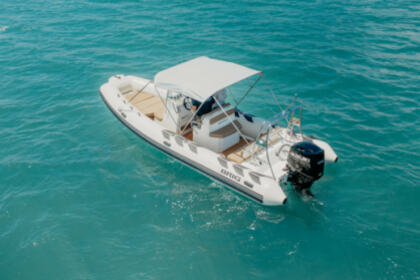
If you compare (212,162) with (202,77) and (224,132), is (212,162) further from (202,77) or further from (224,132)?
(202,77)

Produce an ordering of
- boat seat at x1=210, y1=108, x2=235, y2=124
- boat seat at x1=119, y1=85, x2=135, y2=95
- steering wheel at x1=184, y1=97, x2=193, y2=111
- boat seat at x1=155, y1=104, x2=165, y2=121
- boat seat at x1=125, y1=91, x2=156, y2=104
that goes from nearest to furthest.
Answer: boat seat at x1=210, y1=108, x2=235, y2=124 → steering wheel at x1=184, y1=97, x2=193, y2=111 → boat seat at x1=155, y1=104, x2=165, y2=121 → boat seat at x1=125, y1=91, x2=156, y2=104 → boat seat at x1=119, y1=85, x2=135, y2=95

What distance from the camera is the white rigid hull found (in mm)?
10266

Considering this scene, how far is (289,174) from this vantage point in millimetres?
10461

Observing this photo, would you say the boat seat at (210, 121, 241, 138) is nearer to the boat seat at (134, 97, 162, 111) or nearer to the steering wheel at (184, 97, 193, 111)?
the steering wheel at (184, 97, 193, 111)

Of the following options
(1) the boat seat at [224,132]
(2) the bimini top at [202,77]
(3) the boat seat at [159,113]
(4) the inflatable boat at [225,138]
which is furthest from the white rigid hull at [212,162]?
(2) the bimini top at [202,77]

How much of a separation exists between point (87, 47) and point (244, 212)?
55.3ft

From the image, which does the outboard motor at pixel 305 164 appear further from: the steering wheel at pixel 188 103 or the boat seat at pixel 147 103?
the boat seat at pixel 147 103

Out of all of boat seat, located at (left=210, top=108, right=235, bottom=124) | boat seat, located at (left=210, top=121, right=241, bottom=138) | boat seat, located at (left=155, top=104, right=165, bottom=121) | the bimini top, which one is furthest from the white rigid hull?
the bimini top

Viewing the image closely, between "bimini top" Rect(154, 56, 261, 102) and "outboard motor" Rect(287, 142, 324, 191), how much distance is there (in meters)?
3.16

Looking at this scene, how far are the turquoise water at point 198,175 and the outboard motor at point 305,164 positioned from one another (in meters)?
0.93

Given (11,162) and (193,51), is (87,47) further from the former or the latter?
(11,162)

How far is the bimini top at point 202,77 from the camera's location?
11.1 m

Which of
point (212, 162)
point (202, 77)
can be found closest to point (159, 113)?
point (202, 77)

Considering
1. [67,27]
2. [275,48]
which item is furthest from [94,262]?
[67,27]
